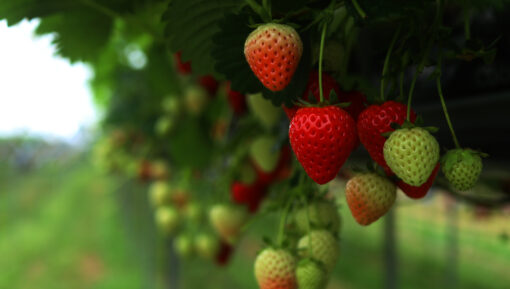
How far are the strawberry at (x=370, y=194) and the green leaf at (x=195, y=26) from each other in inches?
7.1

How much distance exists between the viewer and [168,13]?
42 centimetres

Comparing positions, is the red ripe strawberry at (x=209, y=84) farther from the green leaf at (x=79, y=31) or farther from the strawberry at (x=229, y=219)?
the green leaf at (x=79, y=31)

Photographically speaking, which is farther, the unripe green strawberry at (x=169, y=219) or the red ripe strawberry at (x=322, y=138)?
the unripe green strawberry at (x=169, y=219)

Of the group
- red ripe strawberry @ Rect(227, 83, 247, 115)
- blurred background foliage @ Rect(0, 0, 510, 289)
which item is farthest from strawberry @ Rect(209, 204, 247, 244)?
red ripe strawberry @ Rect(227, 83, 247, 115)

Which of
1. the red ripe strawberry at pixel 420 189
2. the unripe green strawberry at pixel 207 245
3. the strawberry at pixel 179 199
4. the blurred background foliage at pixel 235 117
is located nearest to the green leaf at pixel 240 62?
the blurred background foliage at pixel 235 117

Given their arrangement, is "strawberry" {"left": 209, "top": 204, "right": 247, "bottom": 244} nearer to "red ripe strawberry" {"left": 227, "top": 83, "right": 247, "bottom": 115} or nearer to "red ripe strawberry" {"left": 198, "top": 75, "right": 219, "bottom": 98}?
"red ripe strawberry" {"left": 227, "top": 83, "right": 247, "bottom": 115}

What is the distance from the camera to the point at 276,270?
17.6 inches

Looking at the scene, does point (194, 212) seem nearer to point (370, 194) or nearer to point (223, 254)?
point (223, 254)

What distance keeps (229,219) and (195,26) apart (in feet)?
1.87

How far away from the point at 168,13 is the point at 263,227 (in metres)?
2.53

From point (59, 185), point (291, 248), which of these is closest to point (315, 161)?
point (291, 248)

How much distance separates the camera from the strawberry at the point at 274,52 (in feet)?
1.04

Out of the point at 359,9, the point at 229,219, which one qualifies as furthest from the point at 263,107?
the point at 229,219

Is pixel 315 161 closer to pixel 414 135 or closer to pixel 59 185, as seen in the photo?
pixel 414 135
